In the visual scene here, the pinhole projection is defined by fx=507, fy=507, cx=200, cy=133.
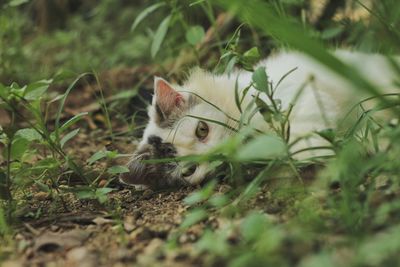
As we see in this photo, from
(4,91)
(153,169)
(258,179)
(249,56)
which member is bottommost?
(153,169)

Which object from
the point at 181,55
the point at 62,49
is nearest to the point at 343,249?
the point at 181,55

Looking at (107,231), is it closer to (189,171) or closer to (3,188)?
(3,188)

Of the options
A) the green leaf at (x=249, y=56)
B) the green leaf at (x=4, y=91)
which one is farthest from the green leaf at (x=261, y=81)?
the green leaf at (x=4, y=91)

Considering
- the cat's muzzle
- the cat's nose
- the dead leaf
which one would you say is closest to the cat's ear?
the cat's muzzle

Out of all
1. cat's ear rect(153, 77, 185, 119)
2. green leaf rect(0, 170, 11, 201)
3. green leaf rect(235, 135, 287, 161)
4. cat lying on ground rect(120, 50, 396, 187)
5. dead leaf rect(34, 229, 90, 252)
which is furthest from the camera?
cat's ear rect(153, 77, 185, 119)

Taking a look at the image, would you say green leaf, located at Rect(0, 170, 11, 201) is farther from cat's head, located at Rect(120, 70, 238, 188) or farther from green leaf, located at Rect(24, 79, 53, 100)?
cat's head, located at Rect(120, 70, 238, 188)

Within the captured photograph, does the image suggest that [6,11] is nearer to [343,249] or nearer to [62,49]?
[62,49]

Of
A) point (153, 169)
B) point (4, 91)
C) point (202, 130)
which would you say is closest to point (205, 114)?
point (202, 130)

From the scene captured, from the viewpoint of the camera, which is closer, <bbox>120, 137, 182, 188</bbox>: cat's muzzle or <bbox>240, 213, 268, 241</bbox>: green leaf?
<bbox>240, 213, 268, 241</bbox>: green leaf
